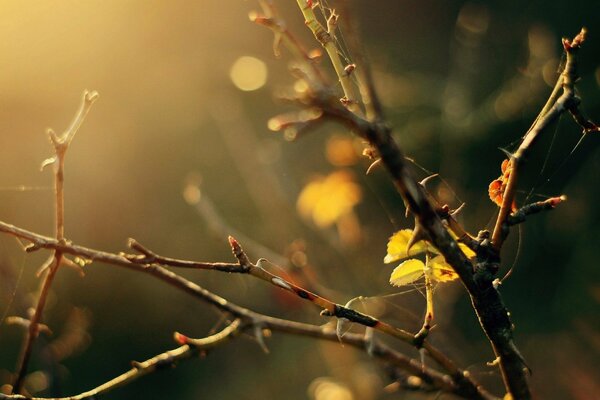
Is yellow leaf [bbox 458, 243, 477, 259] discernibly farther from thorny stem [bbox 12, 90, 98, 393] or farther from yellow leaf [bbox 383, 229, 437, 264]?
thorny stem [bbox 12, 90, 98, 393]

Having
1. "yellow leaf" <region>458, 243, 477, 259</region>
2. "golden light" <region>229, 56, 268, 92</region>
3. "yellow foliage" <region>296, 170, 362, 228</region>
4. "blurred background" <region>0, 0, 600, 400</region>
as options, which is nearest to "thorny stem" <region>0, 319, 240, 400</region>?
"yellow leaf" <region>458, 243, 477, 259</region>

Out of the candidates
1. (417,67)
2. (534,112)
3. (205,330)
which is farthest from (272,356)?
(417,67)

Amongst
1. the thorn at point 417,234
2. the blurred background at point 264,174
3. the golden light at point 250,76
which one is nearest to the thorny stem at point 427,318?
the thorn at point 417,234

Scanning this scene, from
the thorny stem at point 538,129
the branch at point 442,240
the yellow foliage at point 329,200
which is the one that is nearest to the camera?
the branch at point 442,240

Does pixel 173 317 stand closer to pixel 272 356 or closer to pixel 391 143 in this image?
pixel 272 356

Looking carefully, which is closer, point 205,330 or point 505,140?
point 205,330

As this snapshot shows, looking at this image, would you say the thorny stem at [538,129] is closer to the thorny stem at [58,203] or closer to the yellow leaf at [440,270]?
the yellow leaf at [440,270]

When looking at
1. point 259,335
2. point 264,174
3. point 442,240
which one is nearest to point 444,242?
point 442,240

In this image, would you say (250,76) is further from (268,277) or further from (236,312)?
(268,277)
